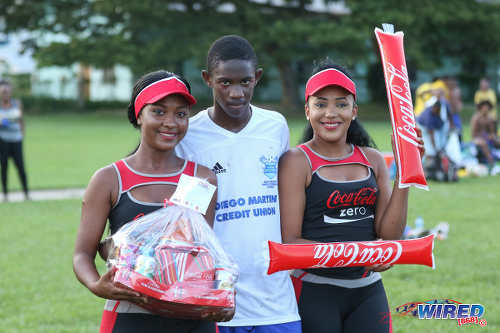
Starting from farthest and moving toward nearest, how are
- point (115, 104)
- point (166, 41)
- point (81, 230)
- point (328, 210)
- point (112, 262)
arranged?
point (115, 104) < point (166, 41) < point (328, 210) < point (81, 230) < point (112, 262)

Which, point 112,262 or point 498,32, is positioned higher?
point 498,32

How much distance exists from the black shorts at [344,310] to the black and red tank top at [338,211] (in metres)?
0.09

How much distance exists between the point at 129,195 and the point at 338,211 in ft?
3.31

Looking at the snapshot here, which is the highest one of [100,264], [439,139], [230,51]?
[230,51]

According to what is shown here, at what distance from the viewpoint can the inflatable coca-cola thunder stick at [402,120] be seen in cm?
285

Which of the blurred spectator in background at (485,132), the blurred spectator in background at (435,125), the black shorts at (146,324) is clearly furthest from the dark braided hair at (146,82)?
the blurred spectator in background at (485,132)

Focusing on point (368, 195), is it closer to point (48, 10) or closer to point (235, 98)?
point (235, 98)

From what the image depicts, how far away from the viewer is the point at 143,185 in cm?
282

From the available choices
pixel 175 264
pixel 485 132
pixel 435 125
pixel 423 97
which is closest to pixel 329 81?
pixel 175 264

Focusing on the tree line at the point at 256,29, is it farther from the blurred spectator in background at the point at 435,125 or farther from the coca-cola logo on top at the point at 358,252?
the coca-cola logo on top at the point at 358,252

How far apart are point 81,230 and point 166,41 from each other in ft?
109

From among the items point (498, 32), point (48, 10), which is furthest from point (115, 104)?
point (498, 32)

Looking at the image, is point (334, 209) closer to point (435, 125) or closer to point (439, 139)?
point (435, 125)

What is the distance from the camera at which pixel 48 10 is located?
→ 38344 millimetres
